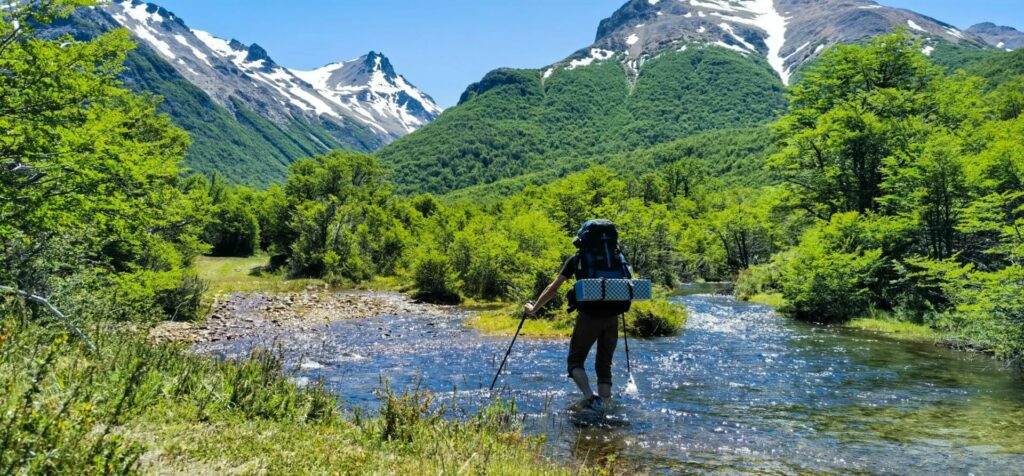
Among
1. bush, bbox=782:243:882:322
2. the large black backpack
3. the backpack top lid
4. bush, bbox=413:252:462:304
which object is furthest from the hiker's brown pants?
bush, bbox=413:252:462:304

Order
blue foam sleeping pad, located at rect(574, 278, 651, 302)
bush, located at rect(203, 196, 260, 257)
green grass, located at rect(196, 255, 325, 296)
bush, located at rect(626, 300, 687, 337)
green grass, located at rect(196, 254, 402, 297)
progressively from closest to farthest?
blue foam sleeping pad, located at rect(574, 278, 651, 302) < bush, located at rect(626, 300, 687, 337) < green grass, located at rect(196, 255, 325, 296) < green grass, located at rect(196, 254, 402, 297) < bush, located at rect(203, 196, 260, 257)

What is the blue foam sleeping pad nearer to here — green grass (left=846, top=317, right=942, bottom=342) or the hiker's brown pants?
the hiker's brown pants

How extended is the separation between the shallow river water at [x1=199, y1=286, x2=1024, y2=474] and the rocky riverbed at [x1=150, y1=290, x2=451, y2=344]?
228cm

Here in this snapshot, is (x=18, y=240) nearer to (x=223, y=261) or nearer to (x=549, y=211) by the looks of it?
(x=549, y=211)

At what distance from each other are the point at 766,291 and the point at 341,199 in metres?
44.7

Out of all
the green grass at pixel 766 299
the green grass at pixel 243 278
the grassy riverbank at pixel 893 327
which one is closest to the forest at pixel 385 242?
the green grass at pixel 766 299

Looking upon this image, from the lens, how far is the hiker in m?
8.68

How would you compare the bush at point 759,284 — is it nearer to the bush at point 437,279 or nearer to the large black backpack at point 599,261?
the bush at point 437,279

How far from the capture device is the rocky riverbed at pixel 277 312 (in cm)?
2047

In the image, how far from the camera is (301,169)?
224 feet

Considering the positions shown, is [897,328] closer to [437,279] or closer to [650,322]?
[650,322]

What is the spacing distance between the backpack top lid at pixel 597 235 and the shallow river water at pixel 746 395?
261cm

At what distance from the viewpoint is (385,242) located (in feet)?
174

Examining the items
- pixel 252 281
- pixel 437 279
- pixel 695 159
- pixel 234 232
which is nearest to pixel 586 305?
pixel 437 279
